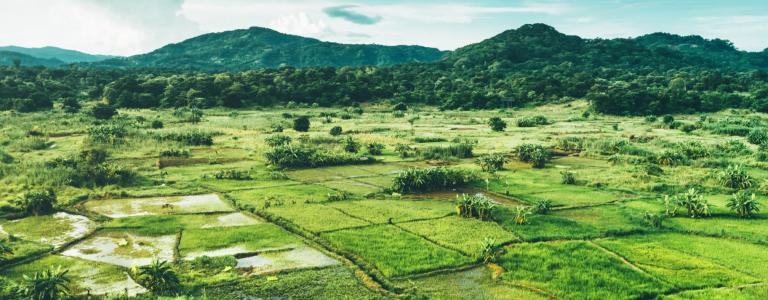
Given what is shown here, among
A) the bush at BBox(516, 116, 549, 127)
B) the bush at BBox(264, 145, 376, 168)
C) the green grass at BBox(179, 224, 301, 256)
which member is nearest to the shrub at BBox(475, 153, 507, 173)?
the bush at BBox(264, 145, 376, 168)

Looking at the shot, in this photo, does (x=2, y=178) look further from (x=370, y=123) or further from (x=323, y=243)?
(x=370, y=123)

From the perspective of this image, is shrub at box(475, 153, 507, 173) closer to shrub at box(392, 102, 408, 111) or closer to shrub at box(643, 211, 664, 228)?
shrub at box(643, 211, 664, 228)

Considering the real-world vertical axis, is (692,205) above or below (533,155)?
below

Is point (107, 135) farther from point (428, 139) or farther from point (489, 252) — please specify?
point (489, 252)

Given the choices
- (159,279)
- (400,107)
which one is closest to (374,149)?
(159,279)

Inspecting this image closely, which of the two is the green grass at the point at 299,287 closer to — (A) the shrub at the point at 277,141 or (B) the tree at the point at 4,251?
(B) the tree at the point at 4,251

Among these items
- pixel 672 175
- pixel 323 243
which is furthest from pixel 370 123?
pixel 323 243
